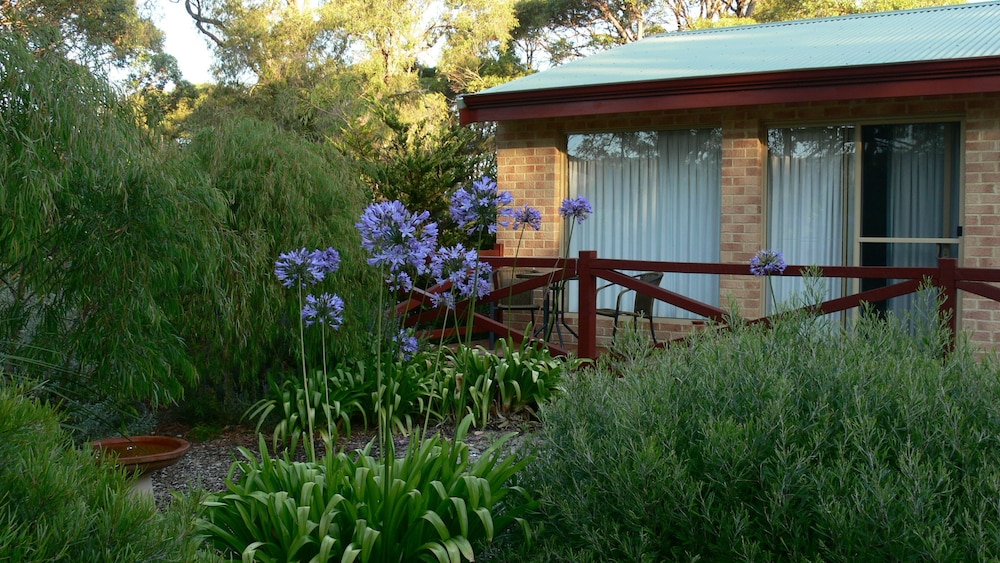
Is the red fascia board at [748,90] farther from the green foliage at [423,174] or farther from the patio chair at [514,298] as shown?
the green foliage at [423,174]

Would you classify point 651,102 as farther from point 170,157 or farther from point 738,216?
point 170,157

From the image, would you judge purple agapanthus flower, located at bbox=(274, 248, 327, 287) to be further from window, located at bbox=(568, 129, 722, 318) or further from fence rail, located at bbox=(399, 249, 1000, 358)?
window, located at bbox=(568, 129, 722, 318)

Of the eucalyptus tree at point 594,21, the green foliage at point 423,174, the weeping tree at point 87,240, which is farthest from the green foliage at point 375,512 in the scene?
the eucalyptus tree at point 594,21

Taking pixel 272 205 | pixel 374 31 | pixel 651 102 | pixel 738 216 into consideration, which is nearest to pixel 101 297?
pixel 272 205

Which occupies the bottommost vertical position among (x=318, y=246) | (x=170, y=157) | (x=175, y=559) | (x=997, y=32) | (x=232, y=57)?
(x=175, y=559)

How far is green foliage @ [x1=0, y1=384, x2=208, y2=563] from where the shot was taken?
1825 mm

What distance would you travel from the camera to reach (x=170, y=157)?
536cm

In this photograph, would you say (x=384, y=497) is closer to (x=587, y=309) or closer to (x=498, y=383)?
(x=498, y=383)

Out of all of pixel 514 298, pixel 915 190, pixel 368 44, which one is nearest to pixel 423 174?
pixel 514 298

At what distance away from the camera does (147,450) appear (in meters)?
4.33

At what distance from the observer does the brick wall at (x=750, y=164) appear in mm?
7691

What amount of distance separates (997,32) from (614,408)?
780 centimetres

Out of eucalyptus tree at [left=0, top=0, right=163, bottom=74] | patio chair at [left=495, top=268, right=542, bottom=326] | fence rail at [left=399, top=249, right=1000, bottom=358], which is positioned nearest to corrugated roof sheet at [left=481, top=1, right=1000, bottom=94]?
patio chair at [left=495, top=268, right=542, bottom=326]

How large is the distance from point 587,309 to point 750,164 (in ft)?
8.10
